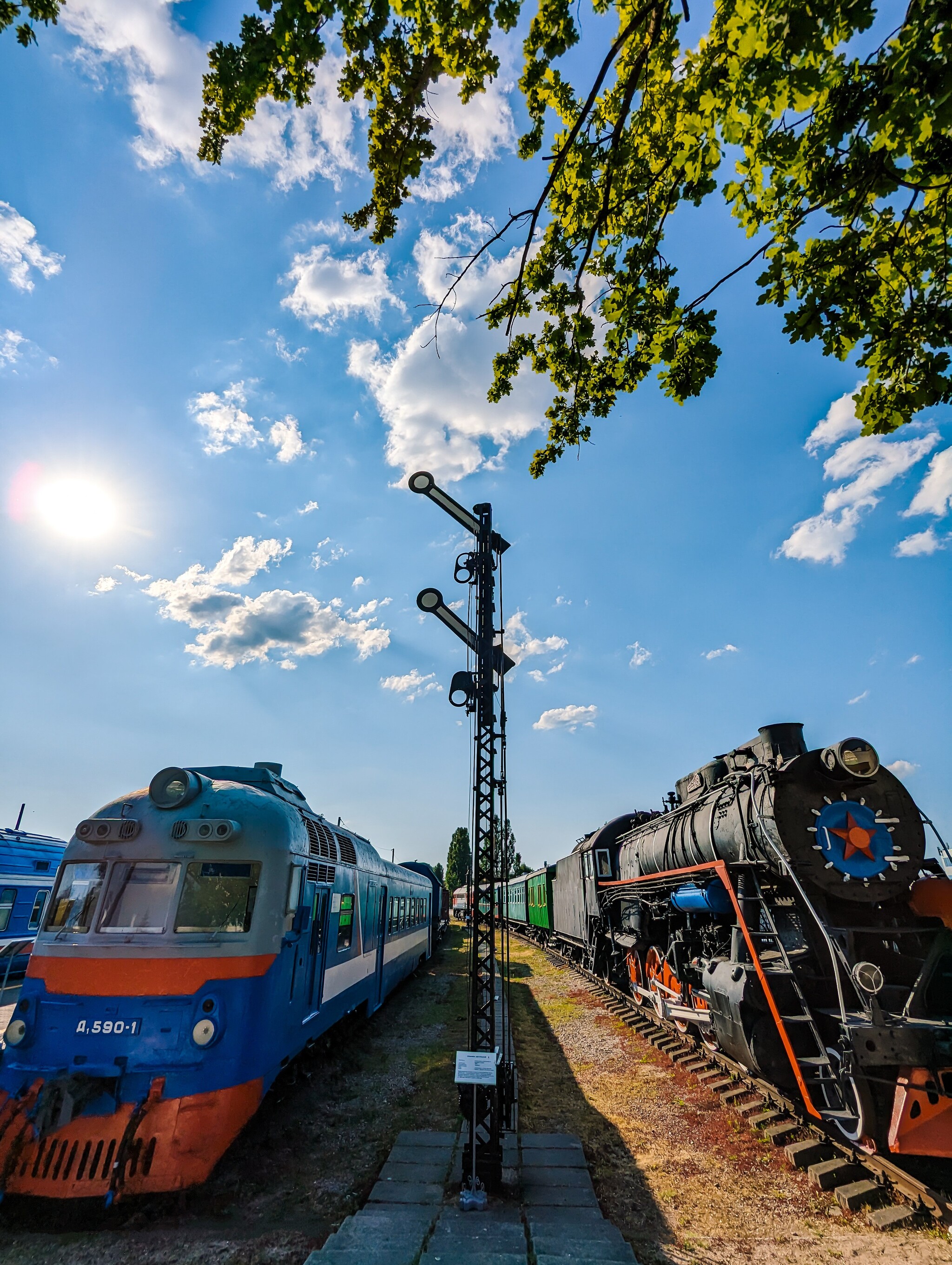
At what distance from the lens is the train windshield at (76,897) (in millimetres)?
5770

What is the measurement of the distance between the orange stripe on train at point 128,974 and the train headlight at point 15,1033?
0.32 metres

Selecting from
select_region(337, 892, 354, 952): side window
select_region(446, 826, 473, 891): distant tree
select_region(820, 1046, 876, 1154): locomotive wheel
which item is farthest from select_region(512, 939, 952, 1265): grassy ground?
select_region(446, 826, 473, 891): distant tree

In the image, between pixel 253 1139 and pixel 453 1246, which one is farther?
pixel 253 1139

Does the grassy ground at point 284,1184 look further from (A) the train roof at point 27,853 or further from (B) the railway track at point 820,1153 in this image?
(A) the train roof at point 27,853

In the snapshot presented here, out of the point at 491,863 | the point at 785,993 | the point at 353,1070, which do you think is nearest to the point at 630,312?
the point at 491,863

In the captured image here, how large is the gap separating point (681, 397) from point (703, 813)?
19.1ft

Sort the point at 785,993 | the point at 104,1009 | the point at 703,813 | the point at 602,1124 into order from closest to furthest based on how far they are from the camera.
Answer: the point at 104,1009
the point at 785,993
the point at 602,1124
the point at 703,813

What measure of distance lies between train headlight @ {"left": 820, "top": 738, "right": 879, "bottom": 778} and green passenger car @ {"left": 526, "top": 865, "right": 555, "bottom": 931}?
1523 cm

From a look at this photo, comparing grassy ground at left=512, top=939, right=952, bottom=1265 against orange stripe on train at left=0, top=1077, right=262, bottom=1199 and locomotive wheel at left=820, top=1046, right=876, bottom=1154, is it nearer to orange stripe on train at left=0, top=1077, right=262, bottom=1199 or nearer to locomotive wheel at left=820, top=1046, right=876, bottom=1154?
locomotive wheel at left=820, top=1046, right=876, bottom=1154

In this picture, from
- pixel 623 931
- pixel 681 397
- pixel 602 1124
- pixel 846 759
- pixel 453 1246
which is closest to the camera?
pixel 453 1246

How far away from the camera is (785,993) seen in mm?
6219

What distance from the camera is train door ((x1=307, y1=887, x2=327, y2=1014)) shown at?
7316 millimetres

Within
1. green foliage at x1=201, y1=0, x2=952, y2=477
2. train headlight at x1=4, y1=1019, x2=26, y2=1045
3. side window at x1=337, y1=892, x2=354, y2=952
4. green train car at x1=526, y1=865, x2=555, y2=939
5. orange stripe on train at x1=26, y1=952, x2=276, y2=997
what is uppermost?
green foliage at x1=201, y1=0, x2=952, y2=477

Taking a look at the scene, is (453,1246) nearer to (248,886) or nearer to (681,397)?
(248,886)
